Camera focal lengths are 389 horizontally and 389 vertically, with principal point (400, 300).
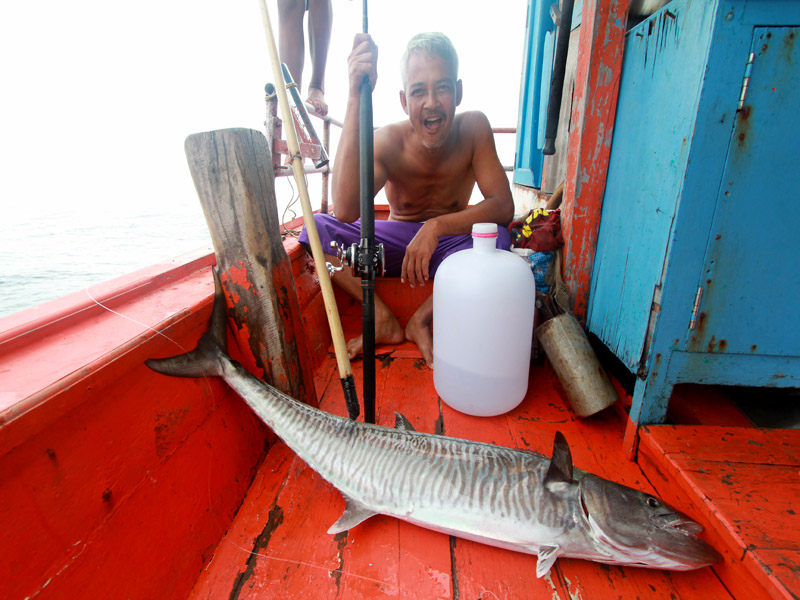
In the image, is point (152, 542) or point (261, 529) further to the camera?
point (261, 529)

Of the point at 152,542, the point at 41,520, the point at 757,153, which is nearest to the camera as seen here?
the point at 41,520

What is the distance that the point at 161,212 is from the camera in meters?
12.9

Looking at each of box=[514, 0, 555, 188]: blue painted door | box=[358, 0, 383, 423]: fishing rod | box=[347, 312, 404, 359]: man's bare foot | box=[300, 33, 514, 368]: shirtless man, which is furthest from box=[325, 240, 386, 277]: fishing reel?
box=[514, 0, 555, 188]: blue painted door

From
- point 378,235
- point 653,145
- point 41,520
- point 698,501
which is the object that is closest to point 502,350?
point 698,501

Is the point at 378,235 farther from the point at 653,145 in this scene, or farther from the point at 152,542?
the point at 152,542

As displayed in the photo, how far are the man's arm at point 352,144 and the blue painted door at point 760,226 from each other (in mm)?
1295

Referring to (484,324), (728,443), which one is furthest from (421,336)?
(728,443)

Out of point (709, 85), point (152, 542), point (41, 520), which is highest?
point (709, 85)

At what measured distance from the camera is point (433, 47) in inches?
85.4

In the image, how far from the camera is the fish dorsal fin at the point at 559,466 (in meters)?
1.21

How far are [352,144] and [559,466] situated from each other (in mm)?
1935

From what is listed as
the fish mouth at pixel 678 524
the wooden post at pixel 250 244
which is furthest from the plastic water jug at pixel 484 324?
the fish mouth at pixel 678 524

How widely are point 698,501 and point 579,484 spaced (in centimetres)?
36

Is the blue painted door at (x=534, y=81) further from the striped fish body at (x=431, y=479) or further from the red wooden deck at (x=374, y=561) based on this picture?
the striped fish body at (x=431, y=479)
